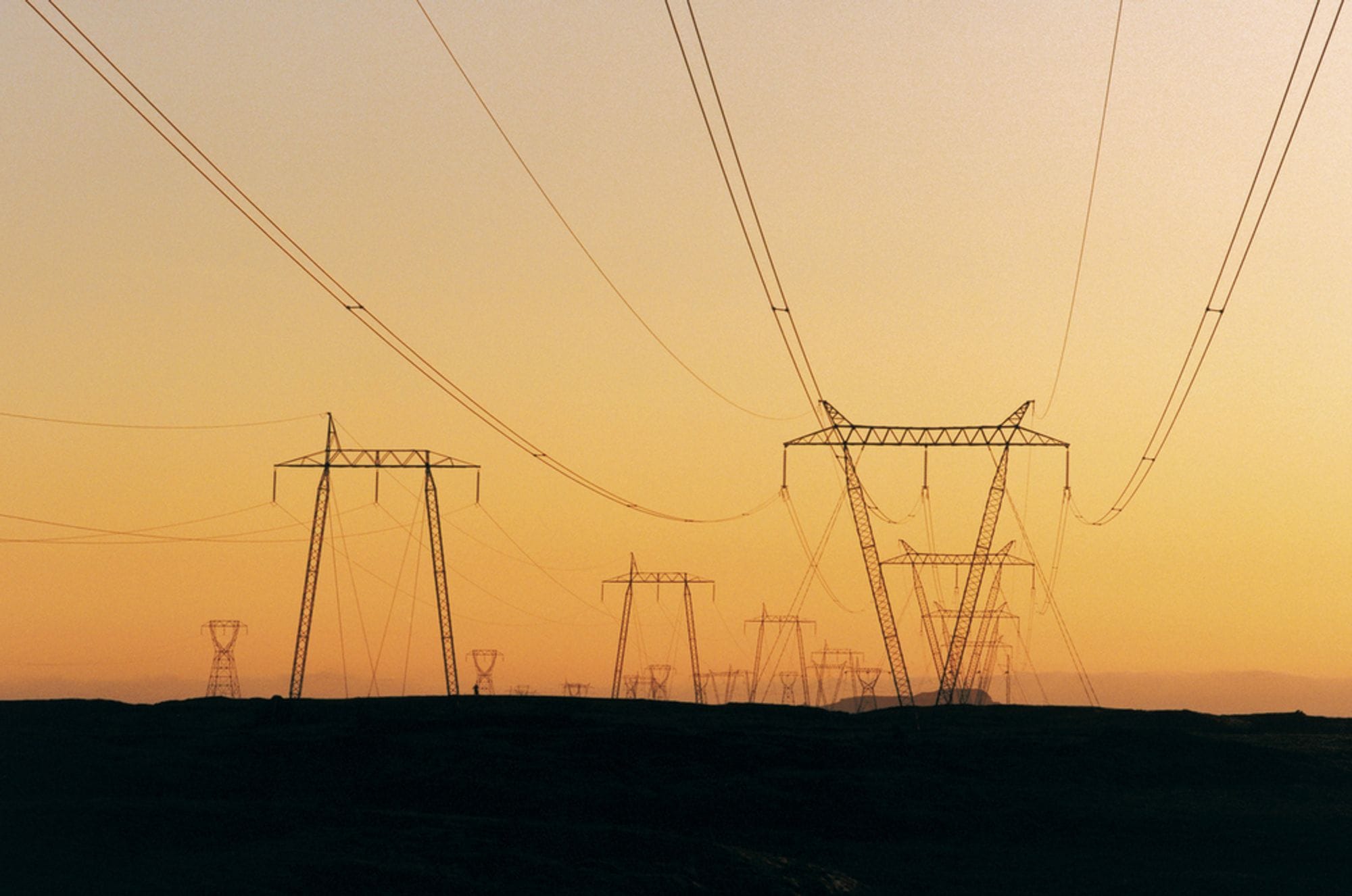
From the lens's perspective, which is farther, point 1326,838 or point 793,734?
point 793,734

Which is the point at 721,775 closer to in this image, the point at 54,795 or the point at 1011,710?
the point at 54,795

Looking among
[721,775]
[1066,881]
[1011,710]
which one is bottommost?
[1066,881]

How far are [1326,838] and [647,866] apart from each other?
29010 mm

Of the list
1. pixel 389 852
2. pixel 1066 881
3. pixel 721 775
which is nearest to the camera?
pixel 389 852

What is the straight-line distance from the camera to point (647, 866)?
4691 centimetres

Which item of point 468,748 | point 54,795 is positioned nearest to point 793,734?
point 468,748

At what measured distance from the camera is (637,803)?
216 feet

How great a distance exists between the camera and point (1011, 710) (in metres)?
121

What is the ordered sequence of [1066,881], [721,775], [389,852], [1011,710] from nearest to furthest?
[389,852], [1066,881], [721,775], [1011,710]

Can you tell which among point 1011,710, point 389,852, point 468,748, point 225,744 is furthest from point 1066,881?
point 1011,710

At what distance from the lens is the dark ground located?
150 ft

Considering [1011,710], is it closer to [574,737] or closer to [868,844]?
[574,737]

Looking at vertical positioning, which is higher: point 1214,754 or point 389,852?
point 1214,754

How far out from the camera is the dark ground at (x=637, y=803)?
45.6 meters
